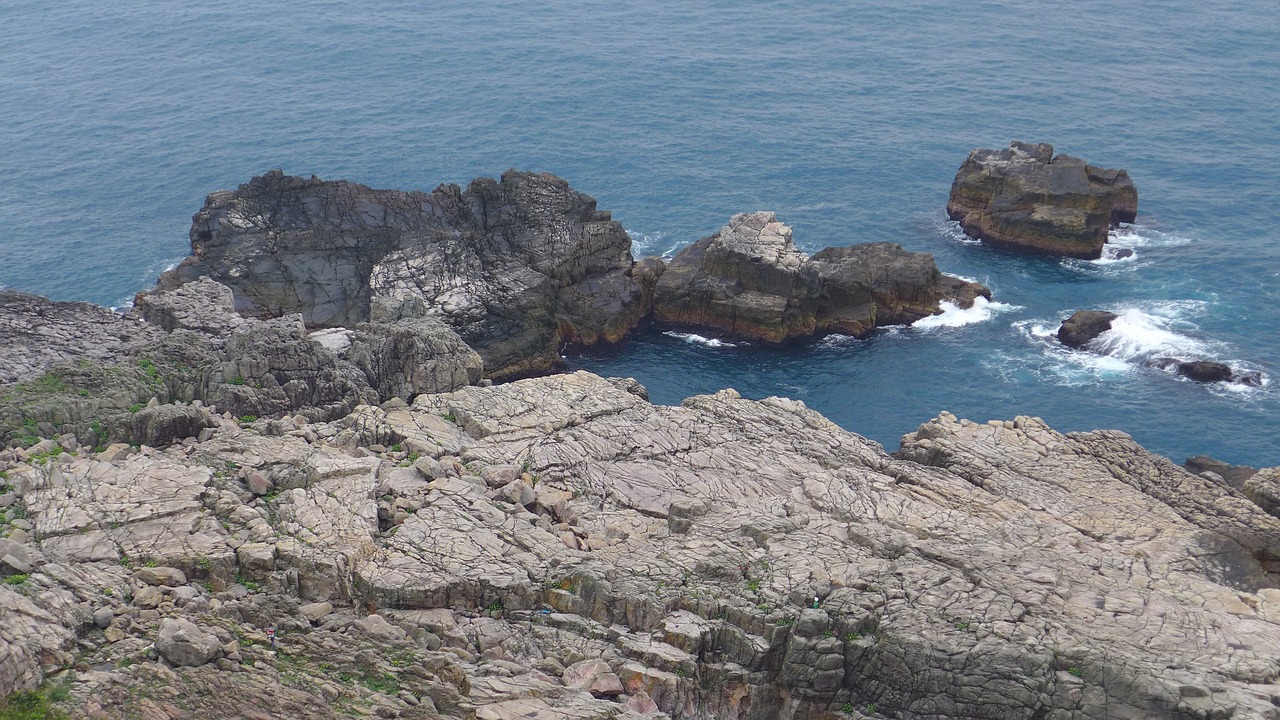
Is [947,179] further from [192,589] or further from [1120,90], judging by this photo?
[192,589]

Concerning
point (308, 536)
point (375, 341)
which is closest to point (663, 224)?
point (375, 341)

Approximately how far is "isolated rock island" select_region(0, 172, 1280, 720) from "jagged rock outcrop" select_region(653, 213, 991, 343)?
3286 cm

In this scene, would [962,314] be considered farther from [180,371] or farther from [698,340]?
[180,371]

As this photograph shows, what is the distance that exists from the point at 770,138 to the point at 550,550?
98.1 metres

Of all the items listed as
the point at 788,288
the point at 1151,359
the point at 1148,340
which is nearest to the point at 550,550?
the point at 788,288

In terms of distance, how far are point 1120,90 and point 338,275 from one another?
106 meters

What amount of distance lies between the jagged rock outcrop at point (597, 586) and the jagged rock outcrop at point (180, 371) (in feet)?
13.3

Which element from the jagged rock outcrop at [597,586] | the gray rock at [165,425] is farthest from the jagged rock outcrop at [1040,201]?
the gray rock at [165,425]

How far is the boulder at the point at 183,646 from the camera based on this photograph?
122 feet

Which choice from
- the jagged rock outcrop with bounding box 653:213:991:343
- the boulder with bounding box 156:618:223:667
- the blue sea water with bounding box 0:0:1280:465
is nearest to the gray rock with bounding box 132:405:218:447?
the boulder with bounding box 156:618:223:667

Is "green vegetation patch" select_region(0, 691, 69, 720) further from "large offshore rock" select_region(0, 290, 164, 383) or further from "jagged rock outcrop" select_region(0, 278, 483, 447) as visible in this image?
"large offshore rock" select_region(0, 290, 164, 383)

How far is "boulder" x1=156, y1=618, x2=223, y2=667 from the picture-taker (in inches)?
1469

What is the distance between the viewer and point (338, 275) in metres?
97.4

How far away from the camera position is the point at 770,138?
137m
